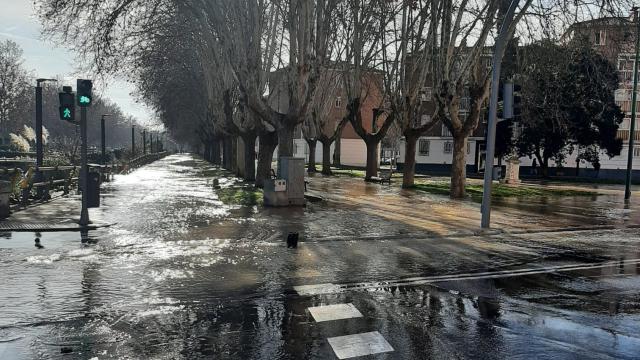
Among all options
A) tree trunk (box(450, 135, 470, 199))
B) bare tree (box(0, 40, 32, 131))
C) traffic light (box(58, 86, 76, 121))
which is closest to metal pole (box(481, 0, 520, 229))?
tree trunk (box(450, 135, 470, 199))

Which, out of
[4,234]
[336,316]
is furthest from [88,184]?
[336,316]

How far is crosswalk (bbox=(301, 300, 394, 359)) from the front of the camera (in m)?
4.79

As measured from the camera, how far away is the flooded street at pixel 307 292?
195 inches

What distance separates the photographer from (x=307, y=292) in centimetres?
684

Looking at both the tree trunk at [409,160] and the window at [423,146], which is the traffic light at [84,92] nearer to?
the tree trunk at [409,160]

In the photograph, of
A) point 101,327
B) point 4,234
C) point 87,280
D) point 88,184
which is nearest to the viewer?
point 101,327

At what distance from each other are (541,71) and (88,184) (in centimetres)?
1777

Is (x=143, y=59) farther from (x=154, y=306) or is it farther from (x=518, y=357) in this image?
(x=518, y=357)

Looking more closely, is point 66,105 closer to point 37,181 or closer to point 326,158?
point 37,181

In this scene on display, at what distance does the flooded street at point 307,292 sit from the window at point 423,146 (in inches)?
1621

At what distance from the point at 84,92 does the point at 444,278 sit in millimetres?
9475

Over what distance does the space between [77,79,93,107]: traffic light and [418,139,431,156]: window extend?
44445 mm

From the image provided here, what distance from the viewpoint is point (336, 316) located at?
5.83 meters

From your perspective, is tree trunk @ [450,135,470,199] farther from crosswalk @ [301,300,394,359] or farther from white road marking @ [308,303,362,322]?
crosswalk @ [301,300,394,359]
